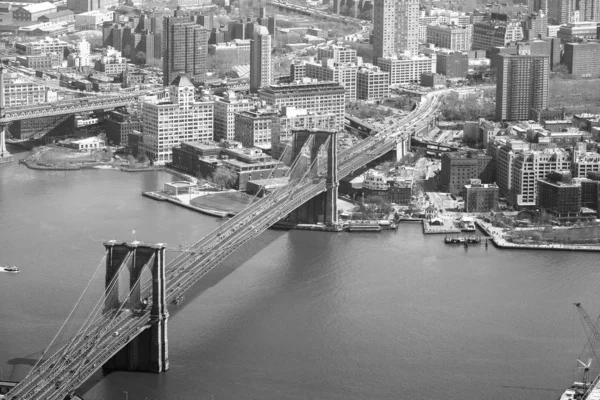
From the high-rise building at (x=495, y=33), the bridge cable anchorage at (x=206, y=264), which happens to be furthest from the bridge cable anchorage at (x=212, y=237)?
the high-rise building at (x=495, y=33)

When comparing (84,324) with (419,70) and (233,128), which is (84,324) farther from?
(419,70)

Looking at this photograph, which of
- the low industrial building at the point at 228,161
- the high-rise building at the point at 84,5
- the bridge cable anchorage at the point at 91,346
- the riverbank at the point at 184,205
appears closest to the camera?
the bridge cable anchorage at the point at 91,346

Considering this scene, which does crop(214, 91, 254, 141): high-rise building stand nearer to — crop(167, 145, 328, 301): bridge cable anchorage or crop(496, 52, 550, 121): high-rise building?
crop(496, 52, 550, 121): high-rise building

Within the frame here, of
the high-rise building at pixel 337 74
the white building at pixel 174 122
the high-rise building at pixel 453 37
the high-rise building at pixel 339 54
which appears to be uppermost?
the high-rise building at pixel 453 37

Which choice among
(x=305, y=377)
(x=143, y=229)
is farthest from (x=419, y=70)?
(x=305, y=377)

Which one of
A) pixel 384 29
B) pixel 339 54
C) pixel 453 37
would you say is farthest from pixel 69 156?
pixel 453 37

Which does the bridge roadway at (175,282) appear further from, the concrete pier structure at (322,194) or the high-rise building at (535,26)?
the high-rise building at (535,26)

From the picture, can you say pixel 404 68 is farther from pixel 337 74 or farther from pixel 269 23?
pixel 269 23
